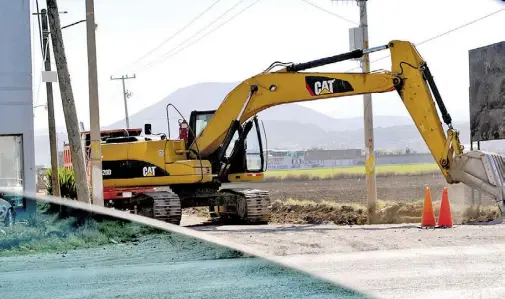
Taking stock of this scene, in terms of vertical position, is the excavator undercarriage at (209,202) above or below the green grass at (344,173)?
above

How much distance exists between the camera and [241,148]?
22.2m

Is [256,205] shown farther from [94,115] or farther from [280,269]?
[280,269]

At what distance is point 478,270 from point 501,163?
810cm

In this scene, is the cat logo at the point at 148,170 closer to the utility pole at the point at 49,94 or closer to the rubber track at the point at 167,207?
the rubber track at the point at 167,207

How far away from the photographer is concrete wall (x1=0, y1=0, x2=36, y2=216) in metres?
19.8

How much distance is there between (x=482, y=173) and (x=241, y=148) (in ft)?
21.3

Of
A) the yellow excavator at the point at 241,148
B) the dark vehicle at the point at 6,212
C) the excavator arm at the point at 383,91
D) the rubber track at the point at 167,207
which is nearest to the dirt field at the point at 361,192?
the yellow excavator at the point at 241,148

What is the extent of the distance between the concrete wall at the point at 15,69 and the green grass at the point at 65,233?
2.30 meters

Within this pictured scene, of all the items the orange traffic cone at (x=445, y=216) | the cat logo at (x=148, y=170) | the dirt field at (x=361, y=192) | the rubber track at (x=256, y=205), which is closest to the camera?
the orange traffic cone at (x=445, y=216)

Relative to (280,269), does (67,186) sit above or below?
above

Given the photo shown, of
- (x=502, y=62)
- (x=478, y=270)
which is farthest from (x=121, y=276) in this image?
(x=502, y=62)

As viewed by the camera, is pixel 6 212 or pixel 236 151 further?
pixel 236 151

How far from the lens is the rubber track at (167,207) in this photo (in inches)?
802

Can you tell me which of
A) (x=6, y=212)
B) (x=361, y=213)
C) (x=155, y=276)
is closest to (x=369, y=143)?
(x=361, y=213)
